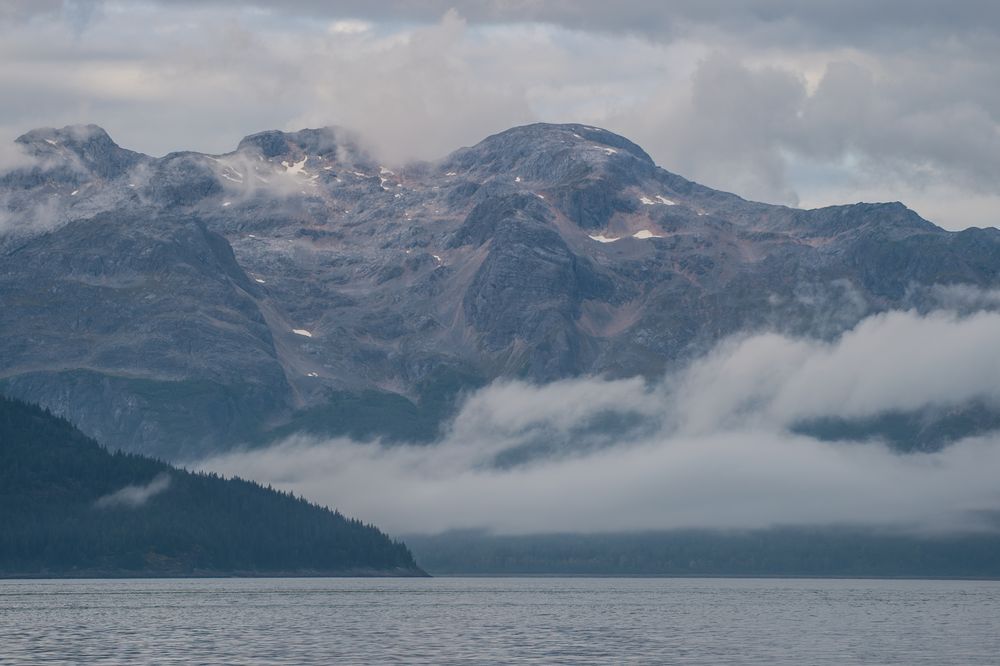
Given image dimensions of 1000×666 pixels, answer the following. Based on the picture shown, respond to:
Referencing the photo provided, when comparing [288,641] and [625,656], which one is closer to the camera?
[625,656]

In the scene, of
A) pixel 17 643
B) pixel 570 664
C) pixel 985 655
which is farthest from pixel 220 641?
pixel 985 655

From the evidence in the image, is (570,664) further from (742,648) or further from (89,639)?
(89,639)

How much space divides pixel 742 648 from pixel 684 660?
21113 mm

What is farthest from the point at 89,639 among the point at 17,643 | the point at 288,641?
the point at 288,641

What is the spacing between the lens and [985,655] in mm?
183125

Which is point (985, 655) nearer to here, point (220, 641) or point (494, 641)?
point (494, 641)

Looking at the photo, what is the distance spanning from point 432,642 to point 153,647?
33.5 meters

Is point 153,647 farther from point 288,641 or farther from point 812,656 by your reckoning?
point 812,656

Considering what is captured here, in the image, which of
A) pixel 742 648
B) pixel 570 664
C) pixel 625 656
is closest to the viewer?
pixel 570 664

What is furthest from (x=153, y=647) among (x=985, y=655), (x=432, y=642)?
(x=985, y=655)

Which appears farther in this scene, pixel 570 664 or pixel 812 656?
pixel 812 656

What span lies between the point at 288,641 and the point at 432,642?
17.3 metres

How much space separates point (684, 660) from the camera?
17262 cm

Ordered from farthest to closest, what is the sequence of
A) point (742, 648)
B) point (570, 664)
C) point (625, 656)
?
point (742, 648) < point (625, 656) < point (570, 664)
